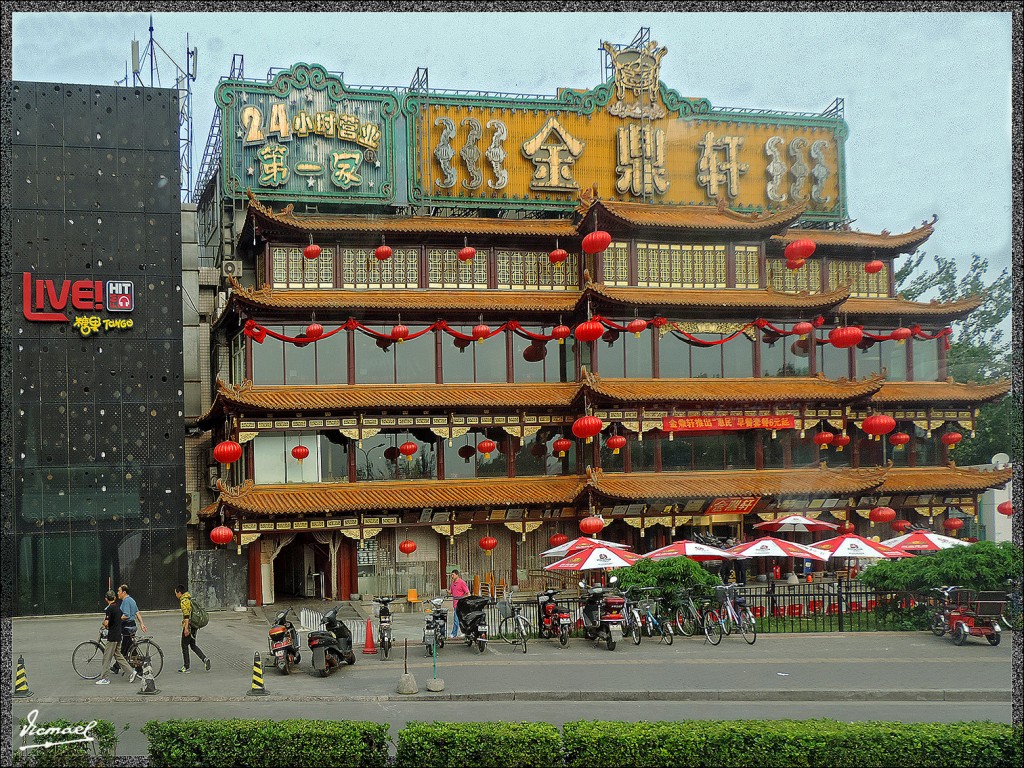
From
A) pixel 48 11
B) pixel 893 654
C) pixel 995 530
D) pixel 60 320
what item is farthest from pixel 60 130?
pixel 995 530

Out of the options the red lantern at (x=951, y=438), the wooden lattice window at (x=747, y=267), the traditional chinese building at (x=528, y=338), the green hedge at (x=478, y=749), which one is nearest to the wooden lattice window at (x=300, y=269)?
the traditional chinese building at (x=528, y=338)

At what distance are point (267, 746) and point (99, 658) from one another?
33.0 feet

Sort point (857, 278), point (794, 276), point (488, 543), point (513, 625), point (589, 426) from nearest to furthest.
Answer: point (513, 625) → point (589, 426) → point (488, 543) → point (794, 276) → point (857, 278)

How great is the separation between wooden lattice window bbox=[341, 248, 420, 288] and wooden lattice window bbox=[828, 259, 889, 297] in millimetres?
14656

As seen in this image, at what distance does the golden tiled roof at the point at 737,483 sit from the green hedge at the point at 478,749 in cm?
1943

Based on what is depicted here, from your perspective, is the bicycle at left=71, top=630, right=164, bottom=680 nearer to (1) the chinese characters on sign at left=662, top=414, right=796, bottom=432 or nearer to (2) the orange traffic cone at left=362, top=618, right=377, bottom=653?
(2) the orange traffic cone at left=362, top=618, right=377, bottom=653

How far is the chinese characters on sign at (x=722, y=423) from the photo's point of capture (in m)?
32.8

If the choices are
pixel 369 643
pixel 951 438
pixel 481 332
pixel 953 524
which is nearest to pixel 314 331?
pixel 481 332

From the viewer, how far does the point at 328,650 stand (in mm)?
18766

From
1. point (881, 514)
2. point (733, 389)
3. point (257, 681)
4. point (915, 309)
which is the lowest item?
point (257, 681)

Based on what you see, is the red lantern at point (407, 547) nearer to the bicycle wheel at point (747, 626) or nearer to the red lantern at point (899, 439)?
the bicycle wheel at point (747, 626)

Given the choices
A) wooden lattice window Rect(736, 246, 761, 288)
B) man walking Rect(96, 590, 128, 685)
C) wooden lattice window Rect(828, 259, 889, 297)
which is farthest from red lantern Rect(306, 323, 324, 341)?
wooden lattice window Rect(828, 259, 889, 297)

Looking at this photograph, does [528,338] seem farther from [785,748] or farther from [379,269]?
[785,748]

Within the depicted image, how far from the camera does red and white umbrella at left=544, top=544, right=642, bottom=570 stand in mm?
22781
